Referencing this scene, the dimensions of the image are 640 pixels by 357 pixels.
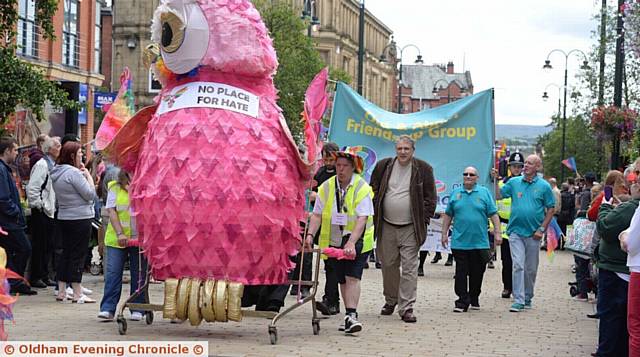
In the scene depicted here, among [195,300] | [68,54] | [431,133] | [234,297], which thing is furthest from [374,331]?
[68,54]

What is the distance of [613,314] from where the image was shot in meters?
8.52

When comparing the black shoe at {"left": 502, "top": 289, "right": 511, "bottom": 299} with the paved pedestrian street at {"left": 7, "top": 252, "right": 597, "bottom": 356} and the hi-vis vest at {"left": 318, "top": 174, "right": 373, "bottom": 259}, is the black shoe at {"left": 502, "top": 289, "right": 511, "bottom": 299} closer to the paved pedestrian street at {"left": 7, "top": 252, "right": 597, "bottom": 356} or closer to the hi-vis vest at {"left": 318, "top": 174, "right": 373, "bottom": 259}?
the paved pedestrian street at {"left": 7, "top": 252, "right": 597, "bottom": 356}

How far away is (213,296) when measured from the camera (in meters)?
8.65

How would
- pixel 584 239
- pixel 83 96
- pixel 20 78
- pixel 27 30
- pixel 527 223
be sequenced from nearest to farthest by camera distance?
pixel 584 239 < pixel 527 223 < pixel 20 78 < pixel 27 30 < pixel 83 96

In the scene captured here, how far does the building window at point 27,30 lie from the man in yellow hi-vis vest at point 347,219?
745 inches

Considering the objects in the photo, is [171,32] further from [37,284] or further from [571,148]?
[571,148]

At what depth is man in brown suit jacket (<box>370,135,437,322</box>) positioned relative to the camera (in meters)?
11.2

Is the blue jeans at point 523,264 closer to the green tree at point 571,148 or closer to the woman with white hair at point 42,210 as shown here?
the woman with white hair at point 42,210

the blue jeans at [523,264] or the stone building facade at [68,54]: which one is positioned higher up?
the stone building facade at [68,54]

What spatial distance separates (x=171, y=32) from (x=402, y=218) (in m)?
3.46

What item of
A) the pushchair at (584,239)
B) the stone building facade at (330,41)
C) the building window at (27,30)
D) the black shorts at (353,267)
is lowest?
the black shorts at (353,267)

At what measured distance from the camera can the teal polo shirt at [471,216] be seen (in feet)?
40.4

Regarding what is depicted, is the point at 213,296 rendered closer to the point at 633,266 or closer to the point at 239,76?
the point at 239,76

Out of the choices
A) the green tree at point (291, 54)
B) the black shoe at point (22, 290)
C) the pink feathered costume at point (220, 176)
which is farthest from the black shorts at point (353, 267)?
the green tree at point (291, 54)
